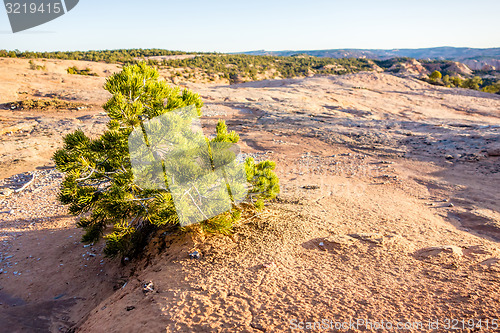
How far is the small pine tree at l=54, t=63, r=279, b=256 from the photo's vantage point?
3.57 meters

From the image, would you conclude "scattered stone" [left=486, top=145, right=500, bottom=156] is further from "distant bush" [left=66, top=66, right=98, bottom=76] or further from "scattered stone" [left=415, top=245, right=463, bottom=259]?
"distant bush" [left=66, top=66, right=98, bottom=76]

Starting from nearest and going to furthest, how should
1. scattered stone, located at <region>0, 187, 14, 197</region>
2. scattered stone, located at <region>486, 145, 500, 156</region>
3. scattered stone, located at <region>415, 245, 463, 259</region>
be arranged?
scattered stone, located at <region>415, 245, 463, 259</region> → scattered stone, located at <region>0, 187, 14, 197</region> → scattered stone, located at <region>486, 145, 500, 156</region>

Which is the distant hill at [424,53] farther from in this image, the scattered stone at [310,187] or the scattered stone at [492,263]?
the scattered stone at [492,263]

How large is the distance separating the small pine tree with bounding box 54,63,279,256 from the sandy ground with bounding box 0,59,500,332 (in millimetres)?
773

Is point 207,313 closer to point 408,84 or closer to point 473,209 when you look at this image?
point 473,209

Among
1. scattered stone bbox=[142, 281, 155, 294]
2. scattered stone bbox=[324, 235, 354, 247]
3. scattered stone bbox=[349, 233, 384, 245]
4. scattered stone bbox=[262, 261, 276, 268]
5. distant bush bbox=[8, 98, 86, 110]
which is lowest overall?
scattered stone bbox=[349, 233, 384, 245]

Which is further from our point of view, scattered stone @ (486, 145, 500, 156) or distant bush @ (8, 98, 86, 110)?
distant bush @ (8, 98, 86, 110)

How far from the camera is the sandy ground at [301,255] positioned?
8.98ft

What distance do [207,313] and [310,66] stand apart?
53614 millimetres

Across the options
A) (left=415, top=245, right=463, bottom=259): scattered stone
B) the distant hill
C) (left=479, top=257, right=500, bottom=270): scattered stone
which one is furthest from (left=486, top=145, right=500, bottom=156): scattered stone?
the distant hill

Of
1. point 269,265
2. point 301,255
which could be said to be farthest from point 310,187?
point 269,265

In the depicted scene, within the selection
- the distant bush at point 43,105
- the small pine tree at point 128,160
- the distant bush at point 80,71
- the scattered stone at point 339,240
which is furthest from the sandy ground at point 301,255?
the distant bush at point 80,71

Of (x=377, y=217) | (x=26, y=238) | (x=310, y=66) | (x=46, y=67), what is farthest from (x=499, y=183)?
(x=310, y=66)

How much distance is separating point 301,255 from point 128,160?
2.82 metres
